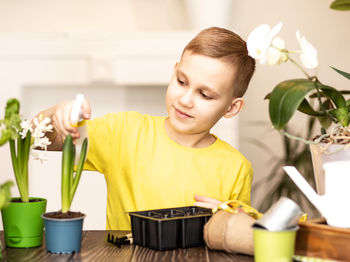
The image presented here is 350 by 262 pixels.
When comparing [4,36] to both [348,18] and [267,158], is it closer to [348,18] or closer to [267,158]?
[267,158]

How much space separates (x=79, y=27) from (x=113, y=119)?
4.27 feet

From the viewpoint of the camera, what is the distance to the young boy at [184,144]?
4.23ft

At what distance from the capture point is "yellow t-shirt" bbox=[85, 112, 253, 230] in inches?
53.3

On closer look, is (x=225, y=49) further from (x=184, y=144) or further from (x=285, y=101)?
(x=285, y=101)

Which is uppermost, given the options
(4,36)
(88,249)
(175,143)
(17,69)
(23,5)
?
(23,5)

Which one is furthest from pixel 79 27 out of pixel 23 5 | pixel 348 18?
pixel 348 18

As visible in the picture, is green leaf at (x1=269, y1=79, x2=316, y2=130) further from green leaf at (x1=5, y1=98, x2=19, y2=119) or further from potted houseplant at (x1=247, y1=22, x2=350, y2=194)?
green leaf at (x1=5, y1=98, x2=19, y2=119)

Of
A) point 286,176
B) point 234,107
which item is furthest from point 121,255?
point 286,176

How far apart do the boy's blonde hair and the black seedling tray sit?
445 mm

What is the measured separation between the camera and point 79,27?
261cm

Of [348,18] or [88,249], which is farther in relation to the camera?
[348,18]

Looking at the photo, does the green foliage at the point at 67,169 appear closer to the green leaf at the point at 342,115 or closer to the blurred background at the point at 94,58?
the green leaf at the point at 342,115

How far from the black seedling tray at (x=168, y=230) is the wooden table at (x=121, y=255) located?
1 cm

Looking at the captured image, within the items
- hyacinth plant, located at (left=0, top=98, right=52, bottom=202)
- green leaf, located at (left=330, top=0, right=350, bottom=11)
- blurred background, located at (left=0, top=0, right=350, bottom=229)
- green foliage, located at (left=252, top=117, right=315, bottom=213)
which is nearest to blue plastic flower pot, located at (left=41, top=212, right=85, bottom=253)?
hyacinth plant, located at (left=0, top=98, right=52, bottom=202)
